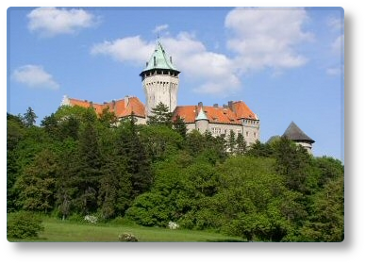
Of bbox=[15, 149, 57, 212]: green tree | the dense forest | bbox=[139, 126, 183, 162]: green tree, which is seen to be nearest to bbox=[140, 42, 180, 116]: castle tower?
bbox=[139, 126, 183, 162]: green tree

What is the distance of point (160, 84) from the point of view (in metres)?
29.9

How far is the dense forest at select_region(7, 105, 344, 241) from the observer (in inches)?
457

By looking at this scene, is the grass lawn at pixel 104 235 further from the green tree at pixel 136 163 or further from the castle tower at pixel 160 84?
the castle tower at pixel 160 84

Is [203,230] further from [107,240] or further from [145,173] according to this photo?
[145,173]

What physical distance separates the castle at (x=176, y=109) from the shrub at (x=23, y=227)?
1752 cm

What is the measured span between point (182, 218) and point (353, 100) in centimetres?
621

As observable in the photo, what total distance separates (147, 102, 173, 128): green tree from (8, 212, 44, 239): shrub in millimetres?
16601

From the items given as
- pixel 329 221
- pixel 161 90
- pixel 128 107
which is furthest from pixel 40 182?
pixel 128 107

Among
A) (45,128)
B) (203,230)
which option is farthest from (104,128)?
(203,230)

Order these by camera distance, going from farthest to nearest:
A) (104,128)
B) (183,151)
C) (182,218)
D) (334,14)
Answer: (104,128) → (183,151) → (182,218) → (334,14)

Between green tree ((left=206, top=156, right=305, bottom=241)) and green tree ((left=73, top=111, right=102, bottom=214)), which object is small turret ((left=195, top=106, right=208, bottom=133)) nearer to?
green tree ((left=73, top=111, right=102, bottom=214))

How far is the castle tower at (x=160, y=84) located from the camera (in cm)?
2806
